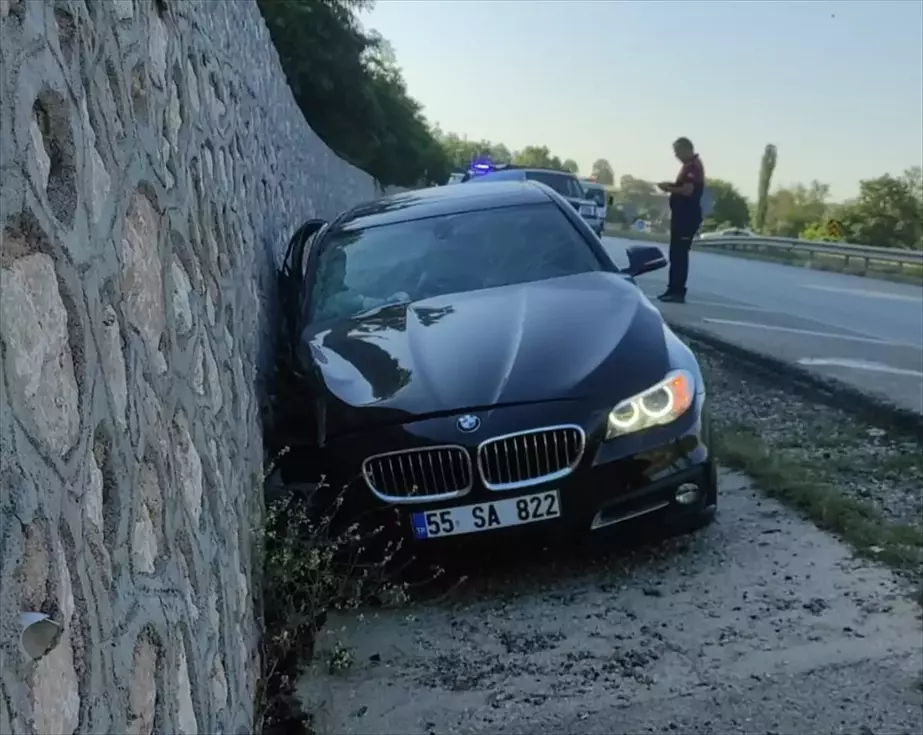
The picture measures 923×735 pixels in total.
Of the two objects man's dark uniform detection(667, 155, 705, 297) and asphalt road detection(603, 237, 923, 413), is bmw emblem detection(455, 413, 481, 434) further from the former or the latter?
man's dark uniform detection(667, 155, 705, 297)

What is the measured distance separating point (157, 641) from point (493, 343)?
2878mm

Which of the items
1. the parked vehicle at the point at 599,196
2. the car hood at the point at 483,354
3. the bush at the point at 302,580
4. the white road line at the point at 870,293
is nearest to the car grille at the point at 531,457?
the car hood at the point at 483,354

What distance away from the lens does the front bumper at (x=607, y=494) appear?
4.52 m

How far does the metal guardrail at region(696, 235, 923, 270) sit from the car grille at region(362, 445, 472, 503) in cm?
1948

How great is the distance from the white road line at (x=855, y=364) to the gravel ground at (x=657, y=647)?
3.54 m

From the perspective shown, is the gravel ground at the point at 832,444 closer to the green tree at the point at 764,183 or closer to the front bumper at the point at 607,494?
the front bumper at the point at 607,494

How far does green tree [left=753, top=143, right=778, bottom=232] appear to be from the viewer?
9806 centimetres

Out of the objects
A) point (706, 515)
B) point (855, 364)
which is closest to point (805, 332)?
point (855, 364)

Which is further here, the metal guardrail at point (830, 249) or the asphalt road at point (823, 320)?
the metal guardrail at point (830, 249)

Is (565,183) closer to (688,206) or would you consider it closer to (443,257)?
(688,206)

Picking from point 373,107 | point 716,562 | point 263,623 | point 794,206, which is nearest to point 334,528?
point 263,623

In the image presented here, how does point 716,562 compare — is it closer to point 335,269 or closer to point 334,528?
point 334,528

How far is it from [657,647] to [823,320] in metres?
9.66

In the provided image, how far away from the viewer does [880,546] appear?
15.7 feet
